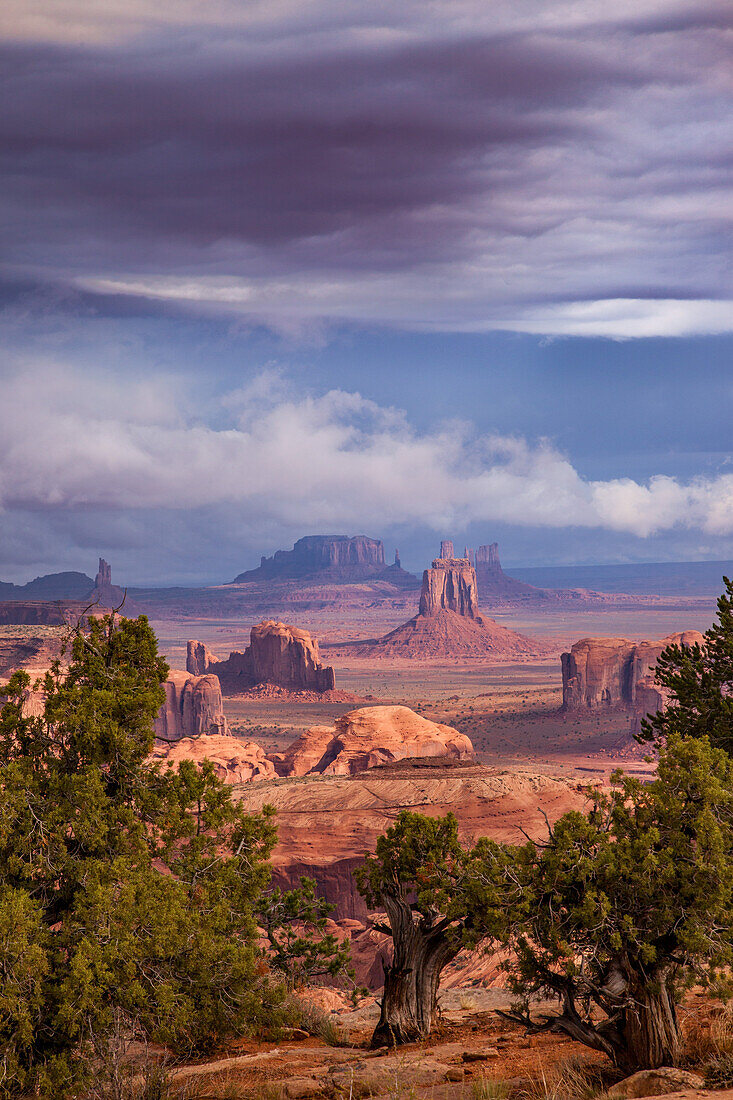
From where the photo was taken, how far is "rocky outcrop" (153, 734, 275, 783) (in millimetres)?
82000

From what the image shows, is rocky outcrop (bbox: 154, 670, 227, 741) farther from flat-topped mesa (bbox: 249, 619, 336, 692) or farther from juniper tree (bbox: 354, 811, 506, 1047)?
juniper tree (bbox: 354, 811, 506, 1047)

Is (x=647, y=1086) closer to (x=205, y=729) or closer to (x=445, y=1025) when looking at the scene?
(x=445, y=1025)

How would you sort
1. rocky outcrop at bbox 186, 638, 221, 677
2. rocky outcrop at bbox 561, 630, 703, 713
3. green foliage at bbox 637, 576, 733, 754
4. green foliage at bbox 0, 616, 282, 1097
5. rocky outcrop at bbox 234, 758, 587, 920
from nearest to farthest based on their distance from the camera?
green foliage at bbox 0, 616, 282, 1097
green foliage at bbox 637, 576, 733, 754
rocky outcrop at bbox 234, 758, 587, 920
rocky outcrop at bbox 561, 630, 703, 713
rocky outcrop at bbox 186, 638, 221, 677

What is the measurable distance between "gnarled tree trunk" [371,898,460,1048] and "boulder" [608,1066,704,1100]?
17.2ft

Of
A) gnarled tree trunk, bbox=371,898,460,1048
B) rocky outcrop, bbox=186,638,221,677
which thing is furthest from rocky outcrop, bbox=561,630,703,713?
gnarled tree trunk, bbox=371,898,460,1048

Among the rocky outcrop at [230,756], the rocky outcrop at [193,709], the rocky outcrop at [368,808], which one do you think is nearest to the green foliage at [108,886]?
the rocky outcrop at [368,808]

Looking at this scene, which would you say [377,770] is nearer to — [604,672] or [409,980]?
[409,980]

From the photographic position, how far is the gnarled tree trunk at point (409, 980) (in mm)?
16453

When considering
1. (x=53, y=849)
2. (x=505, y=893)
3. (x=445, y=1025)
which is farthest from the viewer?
(x=445, y=1025)

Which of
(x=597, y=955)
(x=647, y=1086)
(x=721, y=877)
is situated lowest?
(x=647, y=1086)

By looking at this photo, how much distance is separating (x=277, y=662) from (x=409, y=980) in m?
161

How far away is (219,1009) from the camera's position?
15.4 meters

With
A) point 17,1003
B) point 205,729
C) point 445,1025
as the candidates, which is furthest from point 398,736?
point 17,1003

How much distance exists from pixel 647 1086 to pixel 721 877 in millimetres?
2811
